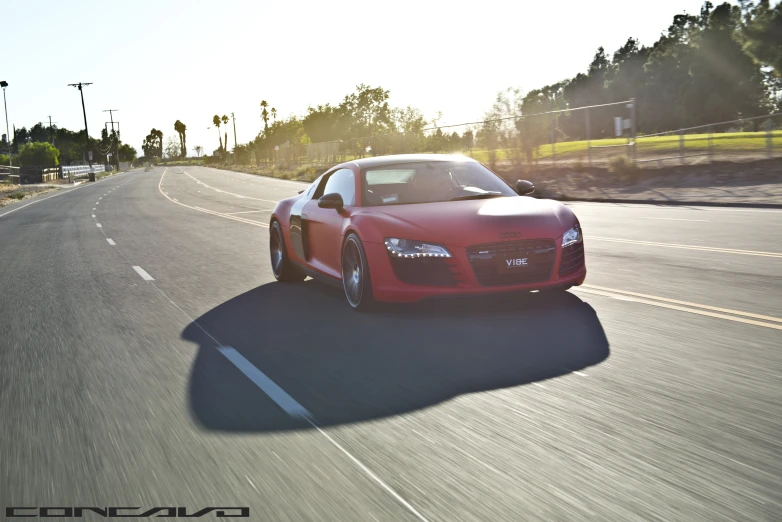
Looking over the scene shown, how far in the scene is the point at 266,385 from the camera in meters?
5.53

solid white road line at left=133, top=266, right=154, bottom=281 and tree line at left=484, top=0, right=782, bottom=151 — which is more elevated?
tree line at left=484, top=0, right=782, bottom=151

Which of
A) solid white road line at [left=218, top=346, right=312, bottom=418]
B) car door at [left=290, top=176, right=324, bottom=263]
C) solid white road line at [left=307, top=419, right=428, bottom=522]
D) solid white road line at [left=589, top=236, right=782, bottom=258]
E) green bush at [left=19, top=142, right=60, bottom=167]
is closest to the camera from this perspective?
solid white road line at [left=307, top=419, right=428, bottom=522]

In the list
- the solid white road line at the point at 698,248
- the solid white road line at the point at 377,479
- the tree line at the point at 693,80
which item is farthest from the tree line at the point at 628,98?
the solid white road line at the point at 377,479

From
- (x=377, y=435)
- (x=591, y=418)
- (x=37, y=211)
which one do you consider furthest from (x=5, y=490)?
(x=37, y=211)

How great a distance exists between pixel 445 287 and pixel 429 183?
183 centimetres

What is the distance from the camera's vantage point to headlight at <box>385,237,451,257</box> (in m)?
7.18

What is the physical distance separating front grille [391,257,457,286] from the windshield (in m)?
1.15

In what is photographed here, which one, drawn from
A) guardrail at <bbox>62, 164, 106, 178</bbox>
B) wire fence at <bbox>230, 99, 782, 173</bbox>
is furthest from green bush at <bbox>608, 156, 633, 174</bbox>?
guardrail at <bbox>62, 164, 106, 178</bbox>

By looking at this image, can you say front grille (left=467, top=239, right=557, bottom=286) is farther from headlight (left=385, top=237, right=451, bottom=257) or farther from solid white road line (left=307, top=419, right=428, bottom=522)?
solid white road line (left=307, top=419, right=428, bottom=522)

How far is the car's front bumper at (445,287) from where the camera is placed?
7.09 meters

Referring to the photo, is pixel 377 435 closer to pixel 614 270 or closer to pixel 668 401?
pixel 668 401

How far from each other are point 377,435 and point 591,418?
1108 mm

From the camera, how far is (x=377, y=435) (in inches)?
174

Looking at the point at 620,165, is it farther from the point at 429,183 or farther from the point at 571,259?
the point at 571,259
